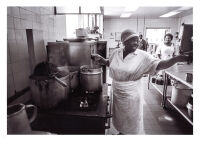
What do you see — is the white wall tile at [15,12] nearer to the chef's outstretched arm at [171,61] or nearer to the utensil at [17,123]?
the utensil at [17,123]

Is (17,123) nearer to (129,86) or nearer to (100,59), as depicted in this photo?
(129,86)

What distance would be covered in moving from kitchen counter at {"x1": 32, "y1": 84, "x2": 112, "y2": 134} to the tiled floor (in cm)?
117

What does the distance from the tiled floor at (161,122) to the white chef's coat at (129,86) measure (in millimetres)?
675

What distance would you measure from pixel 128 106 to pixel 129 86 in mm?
231

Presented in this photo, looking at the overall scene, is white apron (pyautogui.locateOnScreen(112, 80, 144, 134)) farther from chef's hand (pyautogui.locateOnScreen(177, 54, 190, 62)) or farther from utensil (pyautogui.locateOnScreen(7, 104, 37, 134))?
utensil (pyautogui.locateOnScreen(7, 104, 37, 134))

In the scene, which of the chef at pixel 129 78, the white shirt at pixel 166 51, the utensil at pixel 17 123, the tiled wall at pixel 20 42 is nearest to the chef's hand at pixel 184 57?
the chef at pixel 129 78

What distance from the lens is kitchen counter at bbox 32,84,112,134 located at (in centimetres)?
126

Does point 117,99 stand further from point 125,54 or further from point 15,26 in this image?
point 15,26

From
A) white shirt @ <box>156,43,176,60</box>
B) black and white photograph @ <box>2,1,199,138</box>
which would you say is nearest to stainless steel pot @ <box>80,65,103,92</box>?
black and white photograph @ <box>2,1,199,138</box>

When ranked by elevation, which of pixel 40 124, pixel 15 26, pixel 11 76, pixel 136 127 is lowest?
pixel 136 127

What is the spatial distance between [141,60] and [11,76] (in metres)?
1.25

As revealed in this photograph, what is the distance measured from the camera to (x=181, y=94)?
2.62 m
